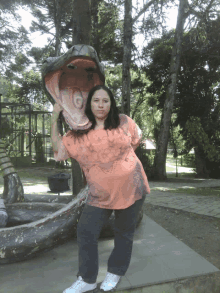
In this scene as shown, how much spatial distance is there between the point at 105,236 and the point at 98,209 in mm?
1203

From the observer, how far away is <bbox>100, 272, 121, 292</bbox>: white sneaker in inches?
68.6

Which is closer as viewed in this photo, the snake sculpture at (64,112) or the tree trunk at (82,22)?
the snake sculpture at (64,112)

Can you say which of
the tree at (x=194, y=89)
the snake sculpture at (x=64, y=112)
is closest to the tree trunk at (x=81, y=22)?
the snake sculpture at (x=64, y=112)

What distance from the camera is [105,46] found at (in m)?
12.8

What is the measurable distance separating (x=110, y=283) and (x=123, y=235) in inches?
13.5

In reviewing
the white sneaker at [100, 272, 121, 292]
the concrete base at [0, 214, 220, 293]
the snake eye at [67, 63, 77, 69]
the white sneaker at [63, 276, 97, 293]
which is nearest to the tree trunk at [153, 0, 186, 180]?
the concrete base at [0, 214, 220, 293]

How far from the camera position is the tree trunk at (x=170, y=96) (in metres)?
10.5

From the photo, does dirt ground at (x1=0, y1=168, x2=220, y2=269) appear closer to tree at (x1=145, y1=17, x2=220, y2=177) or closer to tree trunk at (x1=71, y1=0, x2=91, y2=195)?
tree trunk at (x1=71, y1=0, x2=91, y2=195)

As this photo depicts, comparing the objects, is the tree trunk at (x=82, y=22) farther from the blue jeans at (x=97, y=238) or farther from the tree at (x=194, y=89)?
the tree at (x=194, y=89)

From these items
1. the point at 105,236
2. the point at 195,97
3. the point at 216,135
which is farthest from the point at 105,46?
the point at 105,236

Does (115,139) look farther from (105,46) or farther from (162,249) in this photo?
(105,46)

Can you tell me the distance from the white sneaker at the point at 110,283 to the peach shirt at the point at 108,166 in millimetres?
511

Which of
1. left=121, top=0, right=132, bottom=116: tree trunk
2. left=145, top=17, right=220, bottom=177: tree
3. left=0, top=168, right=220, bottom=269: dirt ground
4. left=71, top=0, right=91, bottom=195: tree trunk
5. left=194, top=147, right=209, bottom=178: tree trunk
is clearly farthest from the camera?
left=194, top=147, right=209, bottom=178: tree trunk

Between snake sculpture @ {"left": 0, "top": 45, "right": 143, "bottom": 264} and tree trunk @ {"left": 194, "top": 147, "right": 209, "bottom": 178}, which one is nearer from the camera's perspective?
snake sculpture @ {"left": 0, "top": 45, "right": 143, "bottom": 264}
